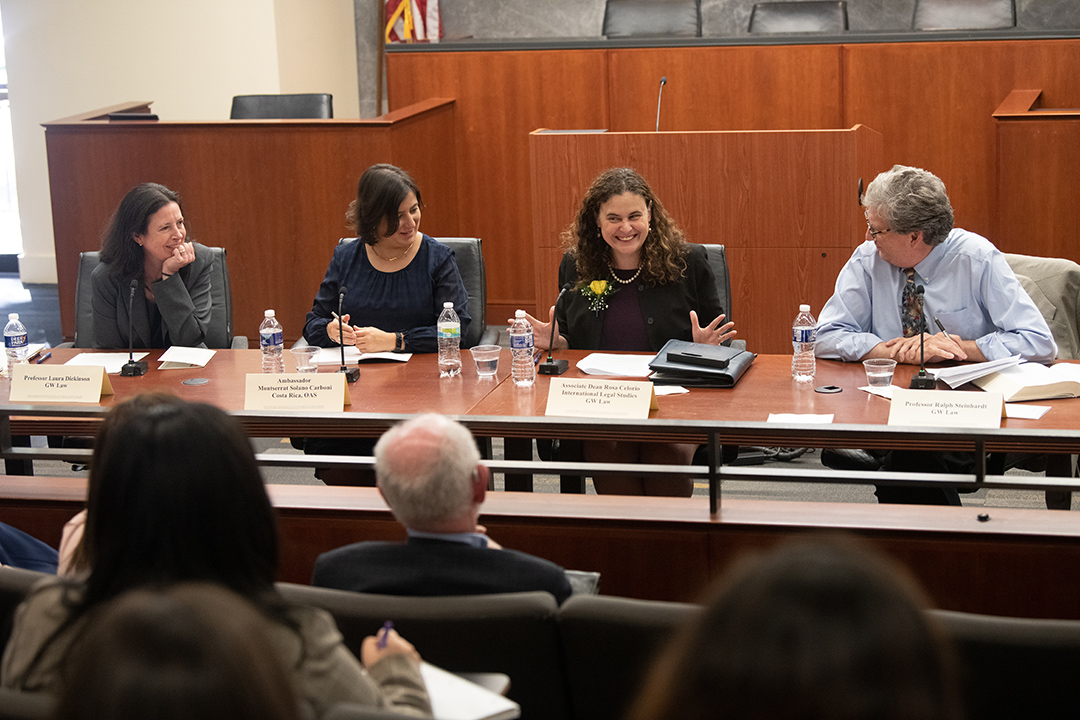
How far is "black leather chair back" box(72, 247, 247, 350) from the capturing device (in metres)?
3.86

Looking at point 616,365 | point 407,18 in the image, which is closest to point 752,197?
point 616,365

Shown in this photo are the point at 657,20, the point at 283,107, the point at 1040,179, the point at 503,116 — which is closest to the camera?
the point at 1040,179

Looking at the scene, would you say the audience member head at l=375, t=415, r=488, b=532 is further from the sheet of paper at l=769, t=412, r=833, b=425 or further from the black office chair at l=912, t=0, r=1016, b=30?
the black office chair at l=912, t=0, r=1016, b=30

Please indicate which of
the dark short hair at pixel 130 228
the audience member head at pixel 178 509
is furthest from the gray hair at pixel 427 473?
the dark short hair at pixel 130 228

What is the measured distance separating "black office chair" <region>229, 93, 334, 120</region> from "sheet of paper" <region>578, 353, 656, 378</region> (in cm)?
360

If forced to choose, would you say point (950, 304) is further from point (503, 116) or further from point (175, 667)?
point (503, 116)

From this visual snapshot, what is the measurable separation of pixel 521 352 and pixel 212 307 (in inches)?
52.3

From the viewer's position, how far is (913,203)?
3.09 metres

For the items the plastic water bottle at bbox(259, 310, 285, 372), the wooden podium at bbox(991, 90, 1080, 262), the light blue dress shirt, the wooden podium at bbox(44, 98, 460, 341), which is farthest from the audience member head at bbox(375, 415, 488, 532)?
the wooden podium at bbox(991, 90, 1080, 262)

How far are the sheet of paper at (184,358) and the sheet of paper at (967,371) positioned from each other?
6.78ft

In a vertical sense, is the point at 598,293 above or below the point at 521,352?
above

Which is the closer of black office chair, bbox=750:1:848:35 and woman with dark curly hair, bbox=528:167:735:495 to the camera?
woman with dark curly hair, bbox=528:167:735:495

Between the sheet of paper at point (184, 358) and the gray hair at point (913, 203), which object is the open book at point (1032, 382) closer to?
the gray hair at point (913, 203)

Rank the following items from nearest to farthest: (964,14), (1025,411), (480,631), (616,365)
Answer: (480,631), (1025,411), (616,365), (964,14)
